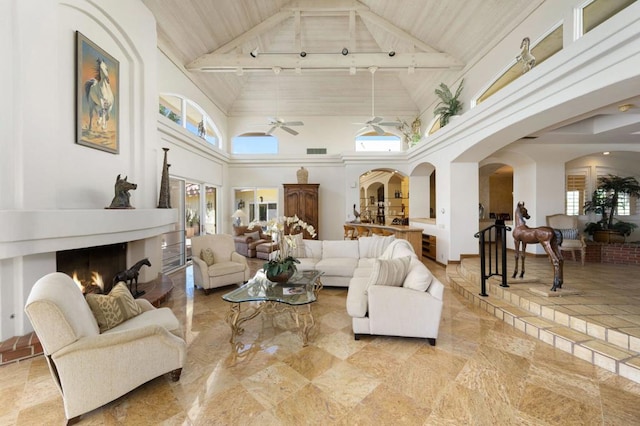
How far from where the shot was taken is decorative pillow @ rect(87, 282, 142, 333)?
221cm

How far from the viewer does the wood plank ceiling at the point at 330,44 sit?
16.5ft

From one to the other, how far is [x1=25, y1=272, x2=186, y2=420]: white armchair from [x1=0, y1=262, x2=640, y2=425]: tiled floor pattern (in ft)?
0.63

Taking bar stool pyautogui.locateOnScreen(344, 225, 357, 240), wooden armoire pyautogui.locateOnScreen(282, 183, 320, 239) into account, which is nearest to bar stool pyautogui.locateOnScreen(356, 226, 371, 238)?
bar stool pyautogui.locateOnScreen(344, 225, 357, 240)

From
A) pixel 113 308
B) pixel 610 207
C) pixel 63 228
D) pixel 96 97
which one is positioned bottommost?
pixel 113 308

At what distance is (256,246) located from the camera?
7.55 m

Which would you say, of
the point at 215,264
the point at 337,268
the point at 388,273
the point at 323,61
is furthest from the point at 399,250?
the point at 323,61

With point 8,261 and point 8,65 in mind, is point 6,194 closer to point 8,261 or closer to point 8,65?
point 8,261

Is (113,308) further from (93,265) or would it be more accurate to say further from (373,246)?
(373,246)

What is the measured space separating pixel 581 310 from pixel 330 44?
7.85 meters

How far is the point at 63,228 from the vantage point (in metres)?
2.65

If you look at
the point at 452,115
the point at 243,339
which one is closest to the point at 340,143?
the point at 452,115

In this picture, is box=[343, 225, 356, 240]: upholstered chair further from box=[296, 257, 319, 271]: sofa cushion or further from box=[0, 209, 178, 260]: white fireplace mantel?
box=[0, 209, 178, 260]: white fireplace mantel

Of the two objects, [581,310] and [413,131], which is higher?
[413,131]

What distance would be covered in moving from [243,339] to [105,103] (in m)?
3.69
